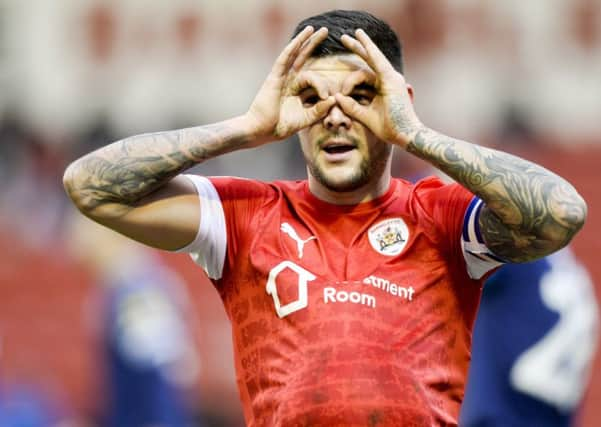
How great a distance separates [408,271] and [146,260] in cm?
401

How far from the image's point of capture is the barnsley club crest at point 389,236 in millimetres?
3898

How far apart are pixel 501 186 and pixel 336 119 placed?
0.49 metres

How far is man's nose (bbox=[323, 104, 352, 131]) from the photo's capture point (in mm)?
3875

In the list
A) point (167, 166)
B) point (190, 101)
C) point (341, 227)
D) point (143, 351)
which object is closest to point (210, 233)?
point (167, 166)

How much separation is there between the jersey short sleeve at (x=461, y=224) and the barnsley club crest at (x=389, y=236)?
9 cm

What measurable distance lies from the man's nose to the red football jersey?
0.85 feet

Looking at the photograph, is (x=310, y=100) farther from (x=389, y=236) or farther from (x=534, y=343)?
(x=534, y=343)

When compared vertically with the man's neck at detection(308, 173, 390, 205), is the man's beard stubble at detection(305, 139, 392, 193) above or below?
above

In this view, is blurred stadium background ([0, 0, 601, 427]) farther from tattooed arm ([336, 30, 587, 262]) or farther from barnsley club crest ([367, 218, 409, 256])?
tattooed arm ([336, 30, 587, 262])

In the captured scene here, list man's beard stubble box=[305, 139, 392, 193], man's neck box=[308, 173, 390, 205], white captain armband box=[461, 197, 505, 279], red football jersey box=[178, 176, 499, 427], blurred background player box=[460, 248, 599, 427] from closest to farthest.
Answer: red football jersey box=[178, 176, 499, 427] → white captain armband box=[461, 197, 505, 279] → man's beard stubble box=[305, 139, 392, 193] → man's neck box=[308, 173, 390, 205] → blurred background player box=[460, 248, 599, 427]

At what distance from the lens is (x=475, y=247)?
150 inches

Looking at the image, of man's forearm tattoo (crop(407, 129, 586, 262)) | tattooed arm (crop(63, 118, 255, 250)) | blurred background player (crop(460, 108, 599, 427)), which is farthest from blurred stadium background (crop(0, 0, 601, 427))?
man's forearm tattoo (crop(407, 129, 586, 262))

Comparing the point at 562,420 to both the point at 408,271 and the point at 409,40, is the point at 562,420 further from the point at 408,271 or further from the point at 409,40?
the point at 409,40

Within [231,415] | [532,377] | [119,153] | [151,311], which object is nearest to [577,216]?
[119,153]
